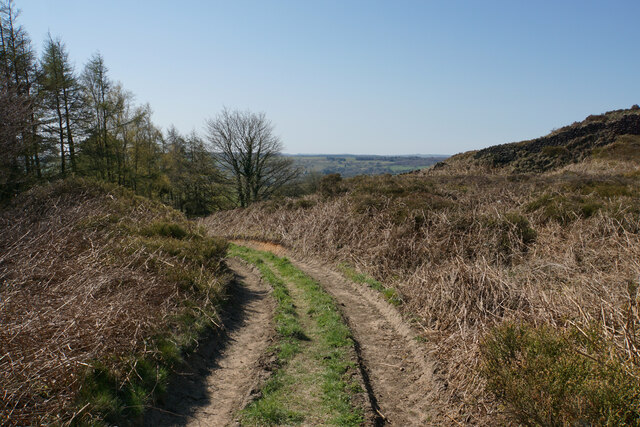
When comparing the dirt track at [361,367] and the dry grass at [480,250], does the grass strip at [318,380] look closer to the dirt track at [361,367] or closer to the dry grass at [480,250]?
the dirt track at [361,367]

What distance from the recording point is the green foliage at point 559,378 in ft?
10.9

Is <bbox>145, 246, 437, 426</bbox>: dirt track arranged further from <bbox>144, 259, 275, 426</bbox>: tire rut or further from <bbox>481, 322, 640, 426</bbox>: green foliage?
<bbox>481, 322, 640, 426</bbox>: green foliage

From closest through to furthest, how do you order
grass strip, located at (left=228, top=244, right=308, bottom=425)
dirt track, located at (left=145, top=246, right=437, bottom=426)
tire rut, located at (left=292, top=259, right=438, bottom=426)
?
1. grass strip, located at (left=228, top=244, right=308, bottom=425)
2. dirt track, located at (left=145, top=246, right=437, bottom=426)
3. tire rut, located at (left=292, top=259, right=438, bottom=426)

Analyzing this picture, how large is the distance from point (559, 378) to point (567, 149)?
27.2m

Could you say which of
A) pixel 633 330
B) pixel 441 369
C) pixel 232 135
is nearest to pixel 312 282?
pixel 441 369

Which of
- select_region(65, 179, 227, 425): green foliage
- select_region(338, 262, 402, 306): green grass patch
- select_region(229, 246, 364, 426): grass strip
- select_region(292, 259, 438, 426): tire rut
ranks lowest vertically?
select_region(292, 259, 438, 426): tire rut

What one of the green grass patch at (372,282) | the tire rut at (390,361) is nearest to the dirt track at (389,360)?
the tire rut at (390,361)

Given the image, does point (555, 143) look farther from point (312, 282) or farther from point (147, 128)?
point (147, 128)

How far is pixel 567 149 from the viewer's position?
2591cm

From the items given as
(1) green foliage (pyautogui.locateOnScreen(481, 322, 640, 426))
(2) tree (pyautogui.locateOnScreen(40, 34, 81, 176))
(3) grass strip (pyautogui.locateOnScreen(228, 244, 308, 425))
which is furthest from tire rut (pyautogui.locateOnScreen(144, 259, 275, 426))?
(2) tree (pyautogui.locateOnScreen(40, 34, 81, 176))

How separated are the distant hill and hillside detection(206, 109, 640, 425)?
2.33 m

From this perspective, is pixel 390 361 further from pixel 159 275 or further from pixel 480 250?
pixel 159 275

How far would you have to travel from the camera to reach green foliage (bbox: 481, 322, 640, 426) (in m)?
3.31

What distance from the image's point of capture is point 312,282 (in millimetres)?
10930
